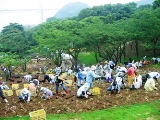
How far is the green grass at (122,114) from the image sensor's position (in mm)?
16781

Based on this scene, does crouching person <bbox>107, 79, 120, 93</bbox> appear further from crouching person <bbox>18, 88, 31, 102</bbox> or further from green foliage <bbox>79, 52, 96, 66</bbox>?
green foliage <bbox>79, 52, 96, 66</bbox>

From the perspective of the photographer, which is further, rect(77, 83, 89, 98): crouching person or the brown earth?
rect(77, 83, 89, 98): crouching person

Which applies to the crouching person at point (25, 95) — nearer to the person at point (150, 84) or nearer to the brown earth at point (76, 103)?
the brown earth at point (76, 103)

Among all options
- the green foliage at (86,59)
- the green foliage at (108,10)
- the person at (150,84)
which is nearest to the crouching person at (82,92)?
the person at (150,84)

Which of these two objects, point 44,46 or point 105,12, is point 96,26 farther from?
point 105,12

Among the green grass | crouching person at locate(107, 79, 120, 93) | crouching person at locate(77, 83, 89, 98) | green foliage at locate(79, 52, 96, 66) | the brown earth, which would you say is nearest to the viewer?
the green grass

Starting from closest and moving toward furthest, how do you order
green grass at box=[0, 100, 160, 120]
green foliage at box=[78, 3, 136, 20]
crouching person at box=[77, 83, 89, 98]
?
green grass at box=[0, 100, 160, 120], crouching person at box=[77, 83, 89, 98], green foliage at box=[78, 3, 136, 20]

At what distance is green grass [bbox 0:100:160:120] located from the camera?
16781mm

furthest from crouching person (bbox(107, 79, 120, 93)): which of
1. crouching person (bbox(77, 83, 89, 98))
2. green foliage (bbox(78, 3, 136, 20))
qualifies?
green foliage (bbox(78, 3, 136, 20))

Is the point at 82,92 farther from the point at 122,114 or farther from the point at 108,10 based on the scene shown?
the point at 108,10

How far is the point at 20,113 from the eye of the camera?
61.1ft

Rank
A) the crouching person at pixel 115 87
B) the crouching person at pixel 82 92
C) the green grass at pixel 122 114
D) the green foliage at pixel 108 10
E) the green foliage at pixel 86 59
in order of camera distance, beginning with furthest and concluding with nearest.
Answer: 1. the green foliage at pixel 108 10
2. the green foliage at pixel 86 59
3. the crouching person at pixel 115 87
4. the crouching person at pixel 82 92
5. the green grass at pixel 122 114

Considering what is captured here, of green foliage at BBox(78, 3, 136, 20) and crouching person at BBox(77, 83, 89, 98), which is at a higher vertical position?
green foliage at BBox(78, 3, 136, 20)

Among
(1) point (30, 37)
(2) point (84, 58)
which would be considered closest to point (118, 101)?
(2) point (84, 58)
